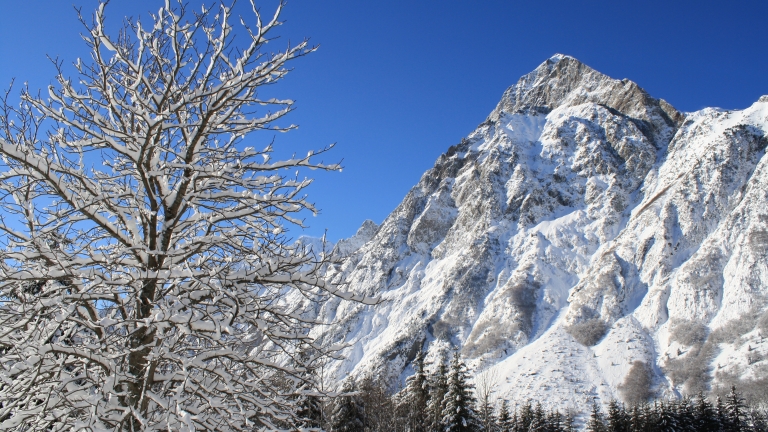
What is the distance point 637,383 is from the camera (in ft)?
258

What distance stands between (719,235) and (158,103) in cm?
11825

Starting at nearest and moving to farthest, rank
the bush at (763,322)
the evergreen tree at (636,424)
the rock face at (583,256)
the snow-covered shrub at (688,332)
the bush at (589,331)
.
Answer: the evergreen tree at (636,424) < the bush at (763,322) < the snow-covered shrub at (688,332) < the rock face at (583,256) < the bush at (589,331)

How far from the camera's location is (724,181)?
105m

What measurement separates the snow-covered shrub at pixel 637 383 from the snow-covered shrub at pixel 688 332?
8.95 meters

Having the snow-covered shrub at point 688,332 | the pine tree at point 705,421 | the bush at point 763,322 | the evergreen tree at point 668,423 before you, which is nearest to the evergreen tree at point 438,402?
the evergreen tree at point 668,423

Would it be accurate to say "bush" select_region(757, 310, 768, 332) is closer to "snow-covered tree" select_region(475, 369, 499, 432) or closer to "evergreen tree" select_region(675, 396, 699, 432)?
"snow-covered tree" select_region(475, 369, 499, 432)

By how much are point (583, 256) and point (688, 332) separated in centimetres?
3436

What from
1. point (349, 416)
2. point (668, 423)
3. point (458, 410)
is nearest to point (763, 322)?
point (668, 423)

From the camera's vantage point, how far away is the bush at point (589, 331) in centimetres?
9294

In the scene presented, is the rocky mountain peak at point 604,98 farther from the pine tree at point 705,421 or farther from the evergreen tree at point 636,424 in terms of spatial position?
the evergreen tree at point 636,424

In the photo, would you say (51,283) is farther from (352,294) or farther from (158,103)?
(352,294)

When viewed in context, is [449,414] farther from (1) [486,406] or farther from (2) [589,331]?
(2) [589,331]

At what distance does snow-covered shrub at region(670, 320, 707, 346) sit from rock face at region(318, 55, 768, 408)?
0.29 m

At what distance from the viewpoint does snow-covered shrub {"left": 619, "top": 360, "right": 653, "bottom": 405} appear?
2984 inches
